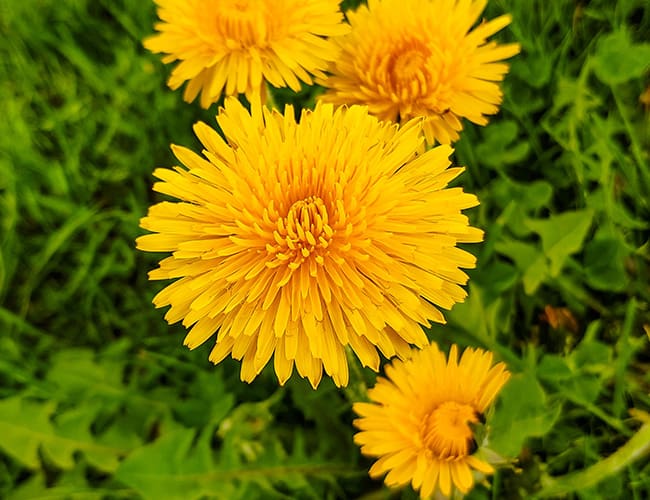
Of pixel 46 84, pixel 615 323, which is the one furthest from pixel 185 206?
pixel 46 84

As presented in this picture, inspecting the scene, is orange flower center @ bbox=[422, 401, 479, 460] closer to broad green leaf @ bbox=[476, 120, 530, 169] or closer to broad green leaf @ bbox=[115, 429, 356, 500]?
broad green leaf @ bbox=[115, 429, 356, 500]

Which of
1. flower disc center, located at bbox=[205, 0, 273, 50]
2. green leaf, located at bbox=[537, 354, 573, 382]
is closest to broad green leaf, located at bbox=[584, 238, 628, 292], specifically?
green leaf, located at bbox=[537, 354, 573, 382]

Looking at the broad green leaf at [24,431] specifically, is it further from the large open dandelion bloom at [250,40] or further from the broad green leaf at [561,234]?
the broad green leaf at [561,234]

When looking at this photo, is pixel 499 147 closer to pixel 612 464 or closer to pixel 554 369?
pixel 554 369

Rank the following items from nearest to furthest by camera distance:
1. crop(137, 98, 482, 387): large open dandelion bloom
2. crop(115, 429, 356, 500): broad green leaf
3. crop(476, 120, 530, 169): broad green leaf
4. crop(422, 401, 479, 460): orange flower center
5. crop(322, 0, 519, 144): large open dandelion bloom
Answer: crop(137, 98, 482, 387): large open dandelion bloom → crop(422, 401, 479, 460): orange flower center → crop(322, 0, 519, 144): large open dandelion bloom → crop(115, 429, 356, 500): broad green leaf → crop(476, 120, 530, 169): broad green leaf

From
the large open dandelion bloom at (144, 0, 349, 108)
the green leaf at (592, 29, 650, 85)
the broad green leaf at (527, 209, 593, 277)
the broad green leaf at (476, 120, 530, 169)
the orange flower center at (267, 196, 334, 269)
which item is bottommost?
the broad green leaf at (527, 209, 593, 277)

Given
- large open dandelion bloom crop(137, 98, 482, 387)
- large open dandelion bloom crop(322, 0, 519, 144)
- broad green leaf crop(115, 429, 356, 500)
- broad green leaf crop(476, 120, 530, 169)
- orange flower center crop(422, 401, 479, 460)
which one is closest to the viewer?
large open dandelion bloom crop(137, 98, 482, 387)

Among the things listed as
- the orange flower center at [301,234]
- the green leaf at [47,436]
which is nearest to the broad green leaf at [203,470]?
the green leaf at [47,436]
